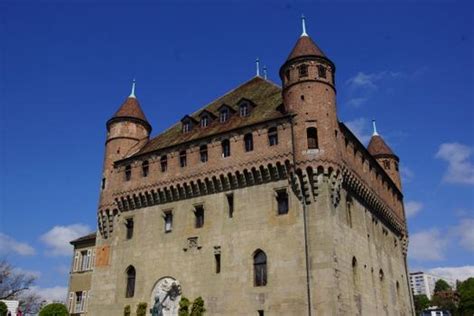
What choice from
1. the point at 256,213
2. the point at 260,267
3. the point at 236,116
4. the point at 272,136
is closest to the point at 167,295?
the point at 260,267

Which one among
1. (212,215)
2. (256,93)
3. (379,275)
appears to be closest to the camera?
(212,215)

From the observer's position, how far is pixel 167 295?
3441 cm

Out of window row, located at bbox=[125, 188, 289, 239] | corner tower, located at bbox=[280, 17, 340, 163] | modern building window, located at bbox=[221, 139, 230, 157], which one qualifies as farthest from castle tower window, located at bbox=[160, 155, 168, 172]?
corner tower, located at bbox=[280, 17, 340, 163]

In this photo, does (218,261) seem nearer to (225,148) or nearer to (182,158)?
(225,148)

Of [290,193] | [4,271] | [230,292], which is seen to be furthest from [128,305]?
[4,271]

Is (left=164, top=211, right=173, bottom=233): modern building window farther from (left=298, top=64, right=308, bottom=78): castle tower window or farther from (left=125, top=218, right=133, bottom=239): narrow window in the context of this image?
(left=298, top=64, right=308, bottom=78): castle tower window

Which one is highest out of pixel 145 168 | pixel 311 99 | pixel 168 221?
pixel 311 99

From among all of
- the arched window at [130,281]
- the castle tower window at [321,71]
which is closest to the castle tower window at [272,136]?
the castle tower window at [321,71]

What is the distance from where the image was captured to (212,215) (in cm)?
3466

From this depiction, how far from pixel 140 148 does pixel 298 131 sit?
16.7m

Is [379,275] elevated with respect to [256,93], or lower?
lower

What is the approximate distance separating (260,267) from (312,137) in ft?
30.6

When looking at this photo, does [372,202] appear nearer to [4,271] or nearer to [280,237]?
[280,237]

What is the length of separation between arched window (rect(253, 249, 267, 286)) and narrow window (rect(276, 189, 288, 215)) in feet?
9.94
